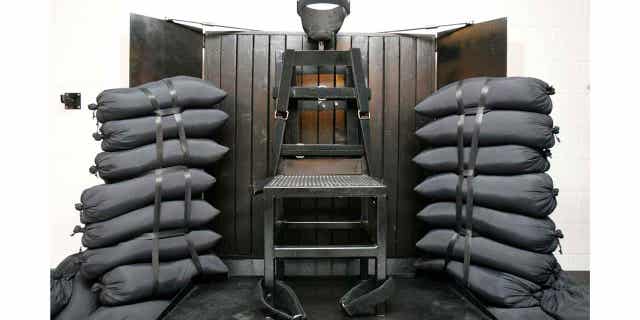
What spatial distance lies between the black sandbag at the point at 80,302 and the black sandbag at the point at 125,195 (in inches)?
11.6

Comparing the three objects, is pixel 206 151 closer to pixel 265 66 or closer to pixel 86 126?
pixel 265 66

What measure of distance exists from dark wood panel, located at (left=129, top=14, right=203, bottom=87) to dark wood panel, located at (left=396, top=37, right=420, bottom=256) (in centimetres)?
127

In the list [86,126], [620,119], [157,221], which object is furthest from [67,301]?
[620,119]

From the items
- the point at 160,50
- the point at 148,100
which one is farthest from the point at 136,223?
the point at 160,50

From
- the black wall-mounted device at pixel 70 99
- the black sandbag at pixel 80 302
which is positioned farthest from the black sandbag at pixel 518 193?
the black wall-mounted device at pixel 70 99

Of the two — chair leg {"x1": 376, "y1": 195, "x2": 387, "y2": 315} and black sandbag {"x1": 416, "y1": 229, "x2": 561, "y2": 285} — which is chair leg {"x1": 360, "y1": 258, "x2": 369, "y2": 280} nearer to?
chair leg {"x1": 376, "y1": 195, "x2": 387, "y2": 315}

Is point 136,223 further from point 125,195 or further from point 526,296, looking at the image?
point 526,296

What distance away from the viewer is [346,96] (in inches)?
69.7

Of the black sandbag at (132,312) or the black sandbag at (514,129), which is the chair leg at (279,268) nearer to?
the black sandbag at (132,312)

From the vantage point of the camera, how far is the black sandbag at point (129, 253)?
5.04ft

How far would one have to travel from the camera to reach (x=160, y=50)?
6.46ft

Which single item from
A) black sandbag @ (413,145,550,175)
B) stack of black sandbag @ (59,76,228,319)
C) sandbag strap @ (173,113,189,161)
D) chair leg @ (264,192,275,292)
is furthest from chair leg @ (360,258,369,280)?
sandbag strap @ (173,113,189,161)

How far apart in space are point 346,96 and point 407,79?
1.94ft

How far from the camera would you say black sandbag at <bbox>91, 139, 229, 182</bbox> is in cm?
159
